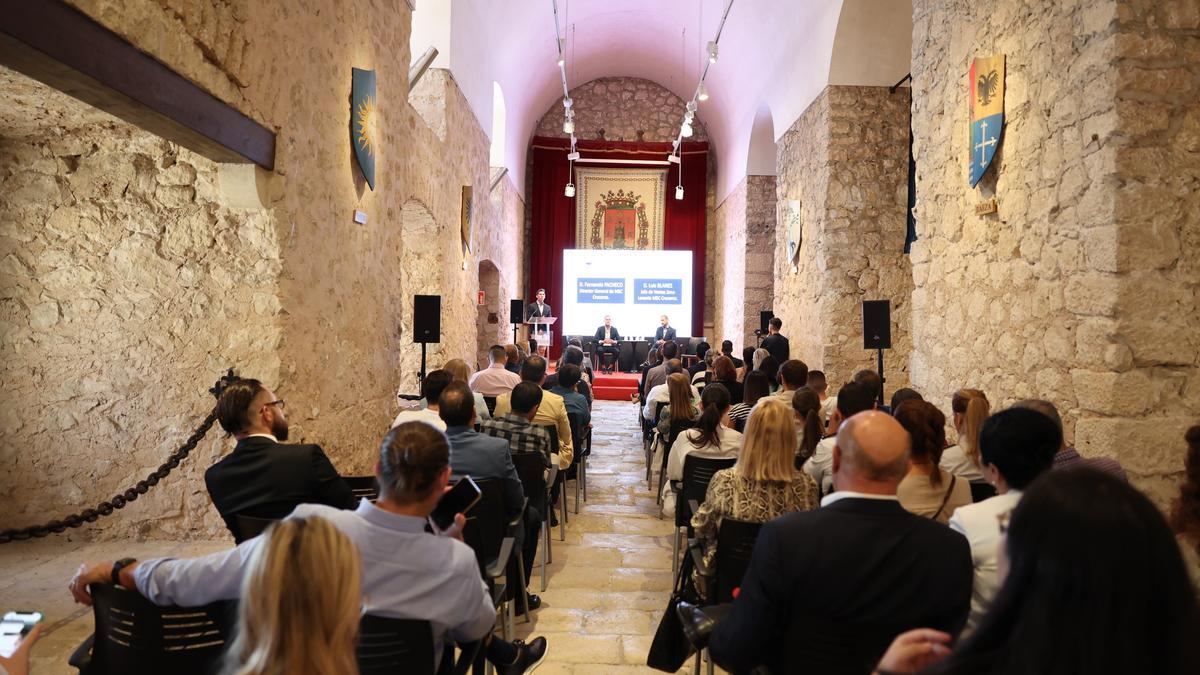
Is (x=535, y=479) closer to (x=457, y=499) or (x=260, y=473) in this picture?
(x=260, y=473)

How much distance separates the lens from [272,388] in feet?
12.8

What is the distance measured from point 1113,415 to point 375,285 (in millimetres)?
4881

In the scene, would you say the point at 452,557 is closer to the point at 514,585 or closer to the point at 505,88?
the point at 514,585

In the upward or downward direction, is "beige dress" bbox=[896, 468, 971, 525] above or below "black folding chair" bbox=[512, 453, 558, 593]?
above

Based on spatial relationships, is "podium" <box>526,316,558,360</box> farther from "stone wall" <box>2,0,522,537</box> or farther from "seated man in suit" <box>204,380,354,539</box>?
"seated man in suit" <box>204,380,354,539</box>

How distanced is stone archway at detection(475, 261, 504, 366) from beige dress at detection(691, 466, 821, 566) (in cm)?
977

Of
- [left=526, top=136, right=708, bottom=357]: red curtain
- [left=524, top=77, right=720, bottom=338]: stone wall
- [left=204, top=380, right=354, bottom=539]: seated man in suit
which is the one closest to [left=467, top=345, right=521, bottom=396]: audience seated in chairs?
[left=204, top=380, right=354, bottom=539]: seated man in suit

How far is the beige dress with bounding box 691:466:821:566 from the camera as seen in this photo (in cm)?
244

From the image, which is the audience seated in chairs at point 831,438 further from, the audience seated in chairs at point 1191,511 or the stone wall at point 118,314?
the stone wall at point 118,314

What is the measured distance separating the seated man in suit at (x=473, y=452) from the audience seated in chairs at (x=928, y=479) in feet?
4.85

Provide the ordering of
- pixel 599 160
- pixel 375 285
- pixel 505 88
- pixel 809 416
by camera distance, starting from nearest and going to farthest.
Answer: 1. pixel 809 416
2. pixel 375 285
3. pixel 505 88
4. pixel 599 160

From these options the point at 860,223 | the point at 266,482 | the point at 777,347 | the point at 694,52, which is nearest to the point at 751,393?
the point at 266,482

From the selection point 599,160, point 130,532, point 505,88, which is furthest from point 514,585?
point 599,160

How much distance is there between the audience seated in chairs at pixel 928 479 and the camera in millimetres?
2398
